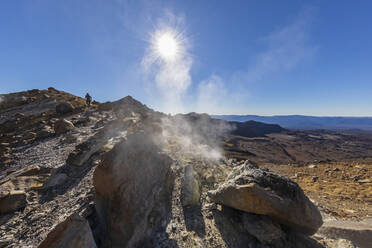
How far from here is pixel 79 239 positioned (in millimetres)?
2273

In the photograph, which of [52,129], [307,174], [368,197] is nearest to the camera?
[368,197]

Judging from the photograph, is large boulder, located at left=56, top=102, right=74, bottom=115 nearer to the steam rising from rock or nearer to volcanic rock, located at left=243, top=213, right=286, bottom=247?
the steam rising from rock

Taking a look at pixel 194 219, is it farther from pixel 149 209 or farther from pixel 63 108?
pixel 63 108

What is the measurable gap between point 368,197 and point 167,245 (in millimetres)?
10018

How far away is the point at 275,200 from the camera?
11.3 feet

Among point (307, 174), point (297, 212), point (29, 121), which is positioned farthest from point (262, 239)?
point (29, 121)

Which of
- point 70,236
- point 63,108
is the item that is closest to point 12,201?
point 70,236

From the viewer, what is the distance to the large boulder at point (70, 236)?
86.4 inches

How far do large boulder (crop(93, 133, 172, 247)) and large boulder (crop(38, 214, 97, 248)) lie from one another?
70 cm

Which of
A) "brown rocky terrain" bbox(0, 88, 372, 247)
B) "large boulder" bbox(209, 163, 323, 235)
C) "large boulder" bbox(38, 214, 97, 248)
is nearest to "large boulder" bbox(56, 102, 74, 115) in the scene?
"brown rocky terrain" bbox(0, 88, 372, 247)

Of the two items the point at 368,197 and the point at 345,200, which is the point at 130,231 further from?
the point at 368,197

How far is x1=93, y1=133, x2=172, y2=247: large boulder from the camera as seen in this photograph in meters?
3.00

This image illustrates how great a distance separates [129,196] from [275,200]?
367 cm

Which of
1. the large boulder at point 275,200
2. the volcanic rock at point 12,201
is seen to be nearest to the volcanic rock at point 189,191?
the large boulder at point 275,200
